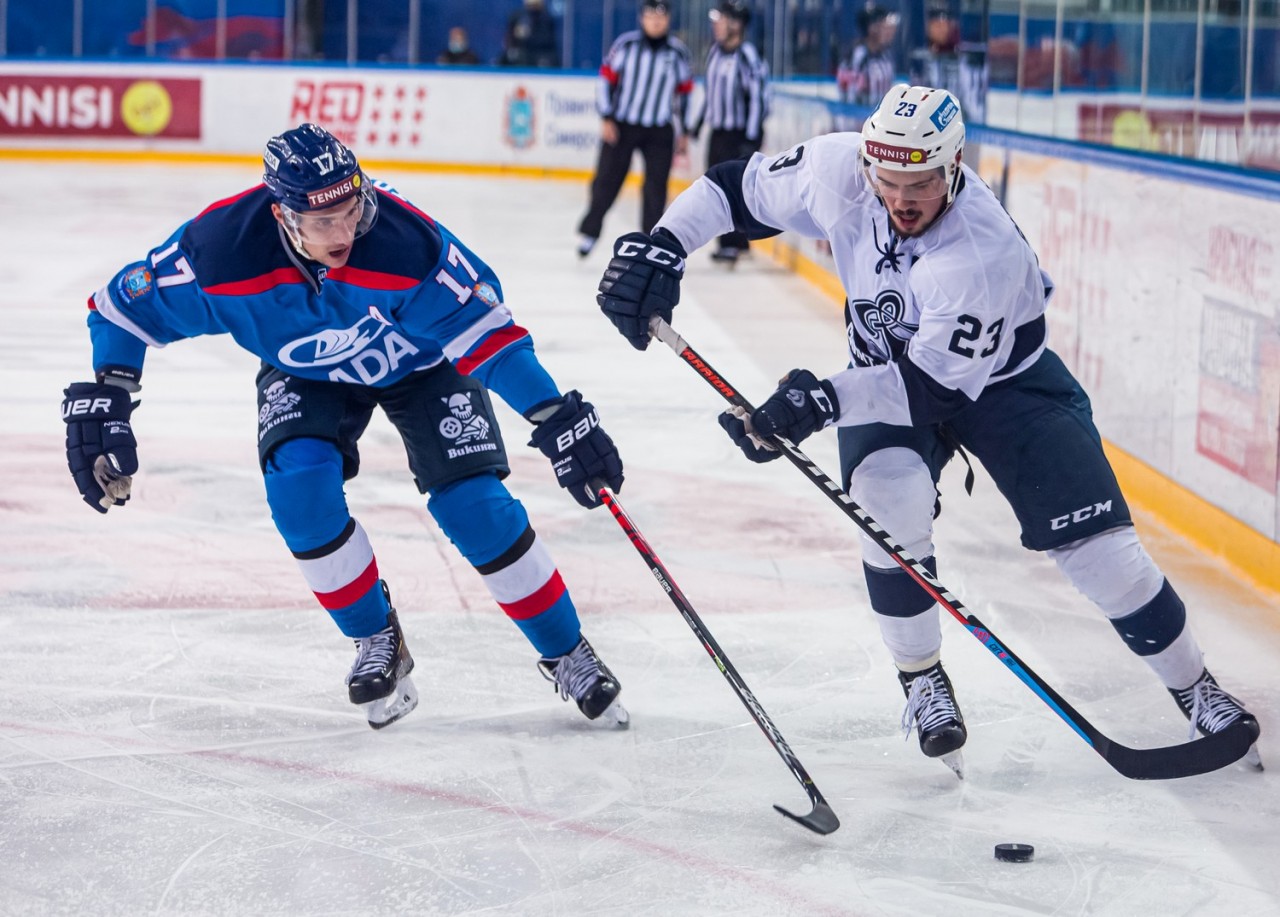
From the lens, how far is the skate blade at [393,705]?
2.86 m

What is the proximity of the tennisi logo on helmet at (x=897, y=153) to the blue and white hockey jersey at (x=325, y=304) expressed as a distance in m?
0.63

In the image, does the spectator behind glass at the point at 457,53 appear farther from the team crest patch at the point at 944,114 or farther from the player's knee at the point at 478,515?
the team crest patch at the point at 944,114

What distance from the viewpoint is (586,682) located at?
112 inches

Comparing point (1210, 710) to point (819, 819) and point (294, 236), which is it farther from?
point (294, 236)

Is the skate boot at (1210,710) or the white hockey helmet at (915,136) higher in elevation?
the white hockey helmet at (915,136)

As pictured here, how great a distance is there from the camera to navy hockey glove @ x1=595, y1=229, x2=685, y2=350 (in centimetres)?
272

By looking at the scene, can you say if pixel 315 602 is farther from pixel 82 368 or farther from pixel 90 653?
pixel 82 368

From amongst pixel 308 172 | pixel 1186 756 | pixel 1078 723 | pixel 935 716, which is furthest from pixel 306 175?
pixel 1186 756

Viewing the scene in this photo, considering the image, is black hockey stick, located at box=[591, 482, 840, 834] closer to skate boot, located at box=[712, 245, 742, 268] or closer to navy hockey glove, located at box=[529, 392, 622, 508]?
navy hockey glove, located at box=[529, 392, 622, 508]

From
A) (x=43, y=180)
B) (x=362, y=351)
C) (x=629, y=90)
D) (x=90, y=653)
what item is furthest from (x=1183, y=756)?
(x=43, y=180)

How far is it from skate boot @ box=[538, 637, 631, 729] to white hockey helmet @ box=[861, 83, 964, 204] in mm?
990

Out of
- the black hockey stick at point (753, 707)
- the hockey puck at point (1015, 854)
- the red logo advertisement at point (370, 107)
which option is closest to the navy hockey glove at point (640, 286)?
the black hockey stick at point (753, 707)

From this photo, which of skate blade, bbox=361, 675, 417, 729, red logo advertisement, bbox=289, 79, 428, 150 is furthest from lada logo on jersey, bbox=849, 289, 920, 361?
red logo advertisement, bbox=289, 79, 428, 150

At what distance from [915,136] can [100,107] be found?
12.4 metres
